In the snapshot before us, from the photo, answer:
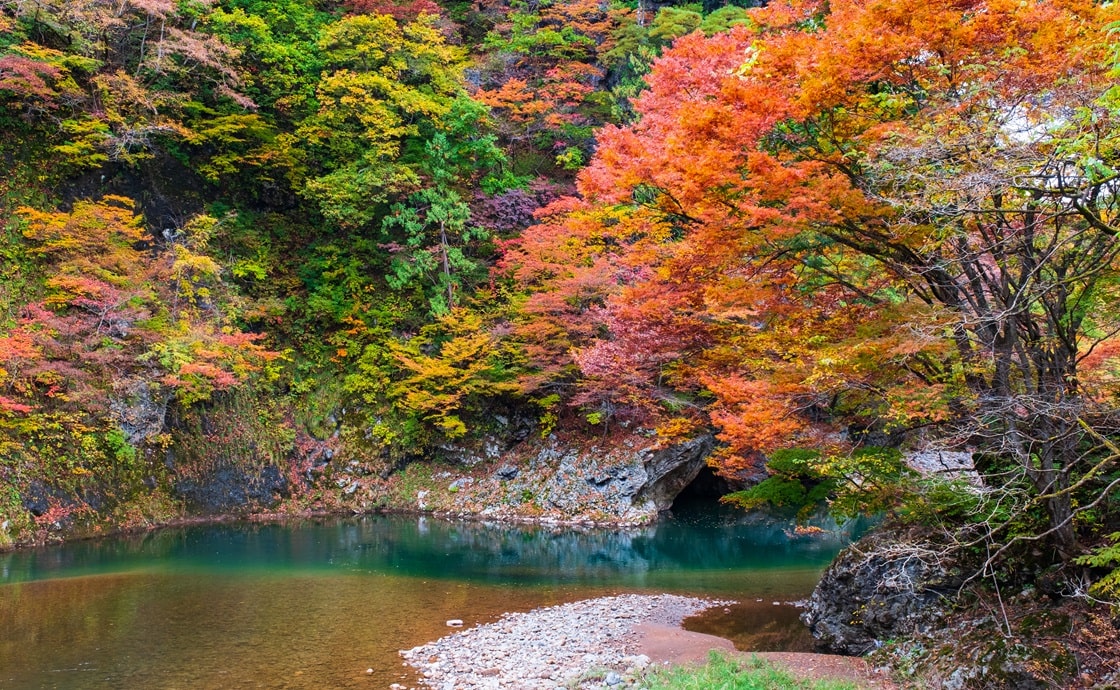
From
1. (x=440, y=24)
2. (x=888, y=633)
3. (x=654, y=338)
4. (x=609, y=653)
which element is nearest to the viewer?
(x=888, y=633)

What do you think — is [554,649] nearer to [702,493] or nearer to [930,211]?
[930,211]

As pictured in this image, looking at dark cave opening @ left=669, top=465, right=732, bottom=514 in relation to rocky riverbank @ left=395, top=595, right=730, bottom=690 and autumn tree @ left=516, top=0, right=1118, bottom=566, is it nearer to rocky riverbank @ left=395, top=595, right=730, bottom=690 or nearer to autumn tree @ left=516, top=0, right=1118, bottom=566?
rocky riverbank @ left=395, top=595, right=730, bottom=690

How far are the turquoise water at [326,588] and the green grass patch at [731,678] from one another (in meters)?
1.74

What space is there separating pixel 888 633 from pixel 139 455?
14.8m

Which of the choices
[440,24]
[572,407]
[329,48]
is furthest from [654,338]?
[440,24]

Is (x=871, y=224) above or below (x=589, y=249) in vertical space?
below

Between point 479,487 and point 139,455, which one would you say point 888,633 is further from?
point 139,455

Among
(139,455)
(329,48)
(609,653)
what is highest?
(329,48)

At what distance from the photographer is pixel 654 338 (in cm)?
1259

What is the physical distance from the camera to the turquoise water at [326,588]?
24.0ft

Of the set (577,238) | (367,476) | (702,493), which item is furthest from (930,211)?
(367,476)

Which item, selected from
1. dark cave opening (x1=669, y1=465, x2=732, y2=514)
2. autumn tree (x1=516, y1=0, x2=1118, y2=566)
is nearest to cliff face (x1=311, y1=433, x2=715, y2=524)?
dark cave opening (x1=669, y1=465, x2=732, y2=514)

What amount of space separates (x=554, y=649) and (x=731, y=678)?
7.97 ft

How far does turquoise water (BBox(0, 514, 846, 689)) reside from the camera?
7.31 metres
